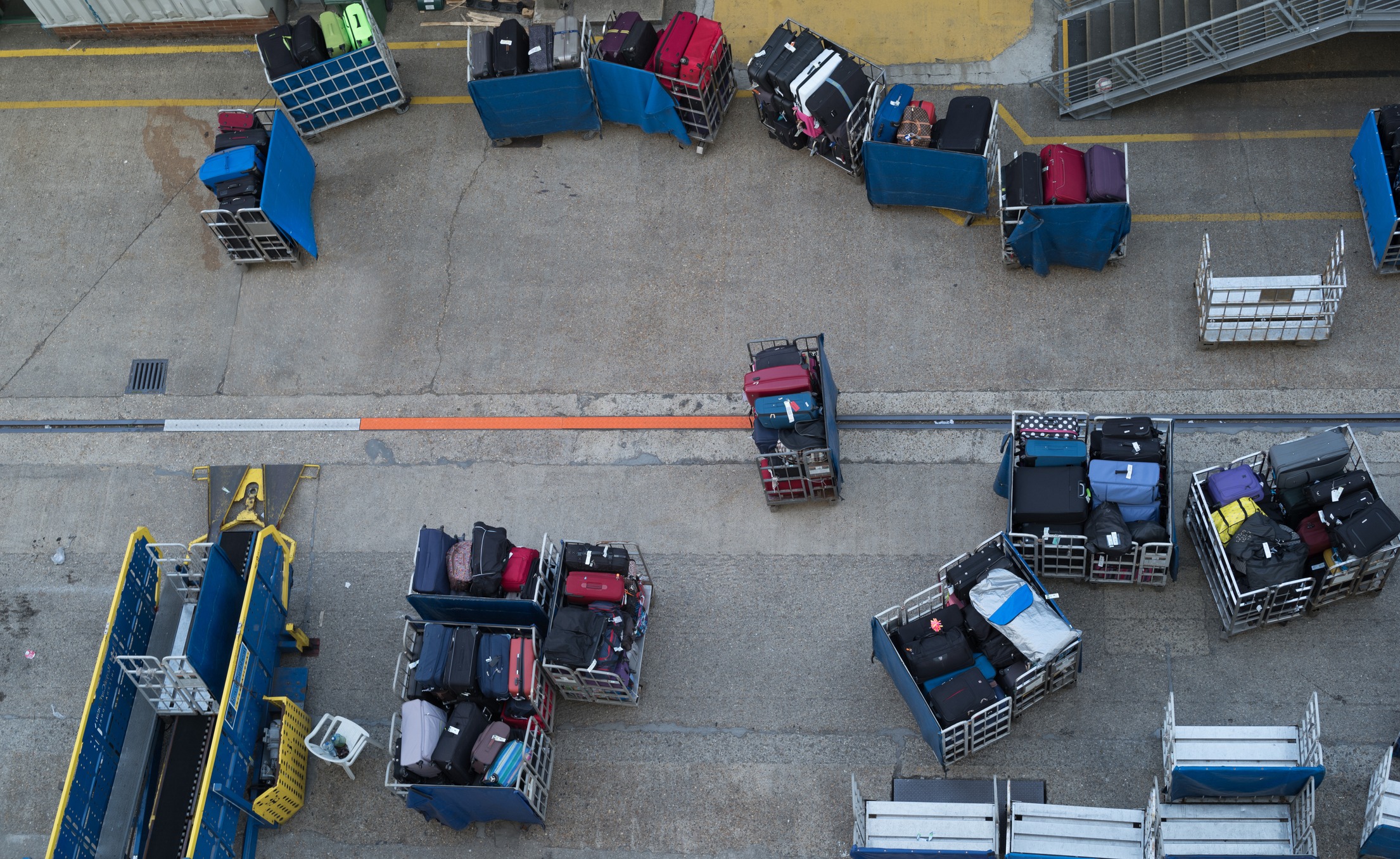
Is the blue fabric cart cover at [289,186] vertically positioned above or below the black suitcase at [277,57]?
below

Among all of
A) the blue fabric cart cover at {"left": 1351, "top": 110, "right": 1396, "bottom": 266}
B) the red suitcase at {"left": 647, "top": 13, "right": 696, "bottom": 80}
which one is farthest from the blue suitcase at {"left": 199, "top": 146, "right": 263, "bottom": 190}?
the blue fabric cart cover at {"left": 1351, "top": 110, "right": 1396, "bottom": 266}

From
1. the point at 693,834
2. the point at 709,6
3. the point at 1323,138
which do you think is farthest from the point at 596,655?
the point at 1323,138

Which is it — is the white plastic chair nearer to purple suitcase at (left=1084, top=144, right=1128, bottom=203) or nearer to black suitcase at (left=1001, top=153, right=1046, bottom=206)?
black suitcase at (left=1001, top=153, right=1046, bottom=206)

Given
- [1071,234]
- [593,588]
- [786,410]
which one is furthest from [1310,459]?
[593,588]

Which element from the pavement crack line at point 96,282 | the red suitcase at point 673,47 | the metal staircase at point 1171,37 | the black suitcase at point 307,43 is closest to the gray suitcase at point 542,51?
the red suitcase at point 673,47

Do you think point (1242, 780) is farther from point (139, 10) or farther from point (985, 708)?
point (139, 10)

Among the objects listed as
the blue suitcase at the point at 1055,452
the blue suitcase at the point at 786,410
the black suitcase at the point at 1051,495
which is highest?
the blue suitcase at the point at 786,410

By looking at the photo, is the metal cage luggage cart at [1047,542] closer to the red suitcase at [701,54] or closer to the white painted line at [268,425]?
the red suitcase at [701,54]
